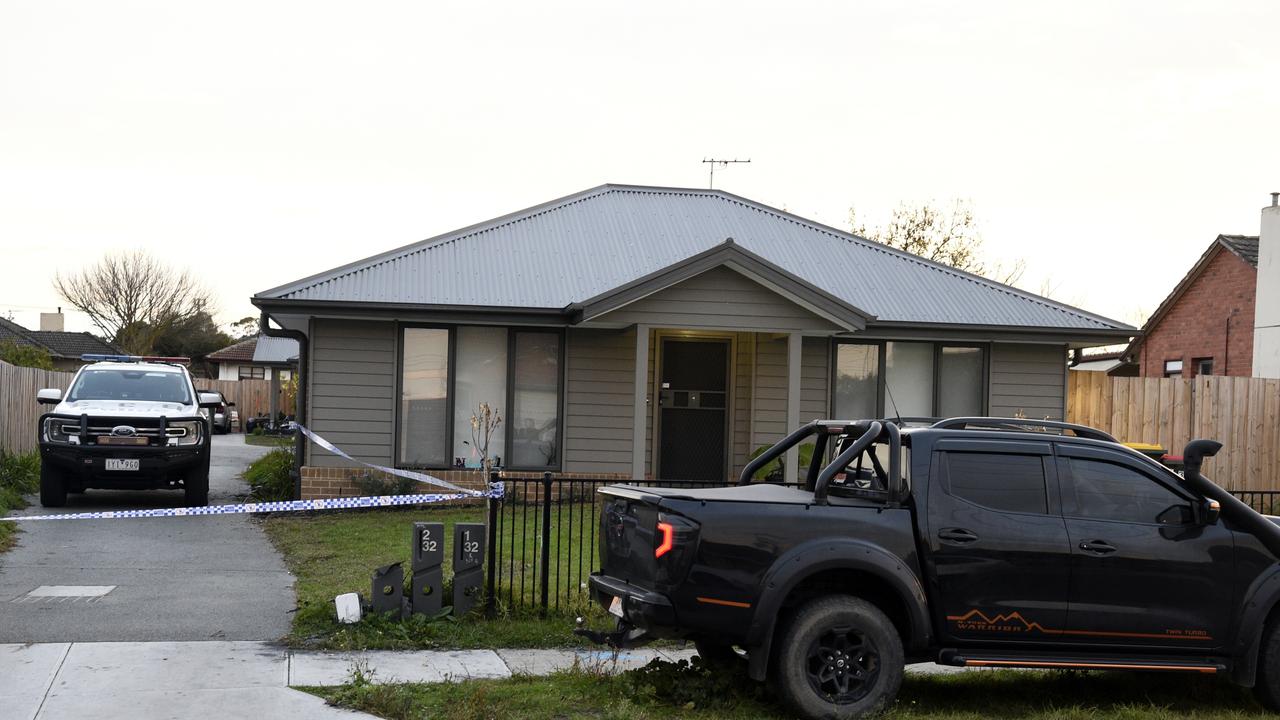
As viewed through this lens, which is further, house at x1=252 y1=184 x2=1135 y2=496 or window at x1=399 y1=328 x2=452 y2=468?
window at x1=399 y1=328 x2=452 y2=468

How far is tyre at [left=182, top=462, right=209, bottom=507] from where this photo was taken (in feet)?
52.3

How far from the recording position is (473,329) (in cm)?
1684

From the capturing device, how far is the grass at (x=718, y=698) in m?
6.77

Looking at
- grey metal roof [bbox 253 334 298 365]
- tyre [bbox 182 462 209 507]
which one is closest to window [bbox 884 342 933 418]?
tyre [bbox 182 462 209 507]

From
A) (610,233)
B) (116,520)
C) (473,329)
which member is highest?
(610,233)

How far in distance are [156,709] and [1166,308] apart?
1147 inches

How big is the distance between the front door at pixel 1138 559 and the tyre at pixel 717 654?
1.94m

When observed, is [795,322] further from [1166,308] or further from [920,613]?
[1166,308]

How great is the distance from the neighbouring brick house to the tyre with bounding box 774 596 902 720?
2236 centimetres

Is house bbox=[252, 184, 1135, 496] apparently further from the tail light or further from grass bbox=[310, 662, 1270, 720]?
the tail light

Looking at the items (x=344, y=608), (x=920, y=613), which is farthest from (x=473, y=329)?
(x=920, y=613)

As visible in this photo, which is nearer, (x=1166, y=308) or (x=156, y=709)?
(x=156, y=709)

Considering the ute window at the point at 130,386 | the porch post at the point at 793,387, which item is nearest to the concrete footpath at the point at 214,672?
the porch post at the point at 793,387

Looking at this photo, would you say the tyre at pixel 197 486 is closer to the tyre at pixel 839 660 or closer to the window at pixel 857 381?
the window at pixel 857 381
